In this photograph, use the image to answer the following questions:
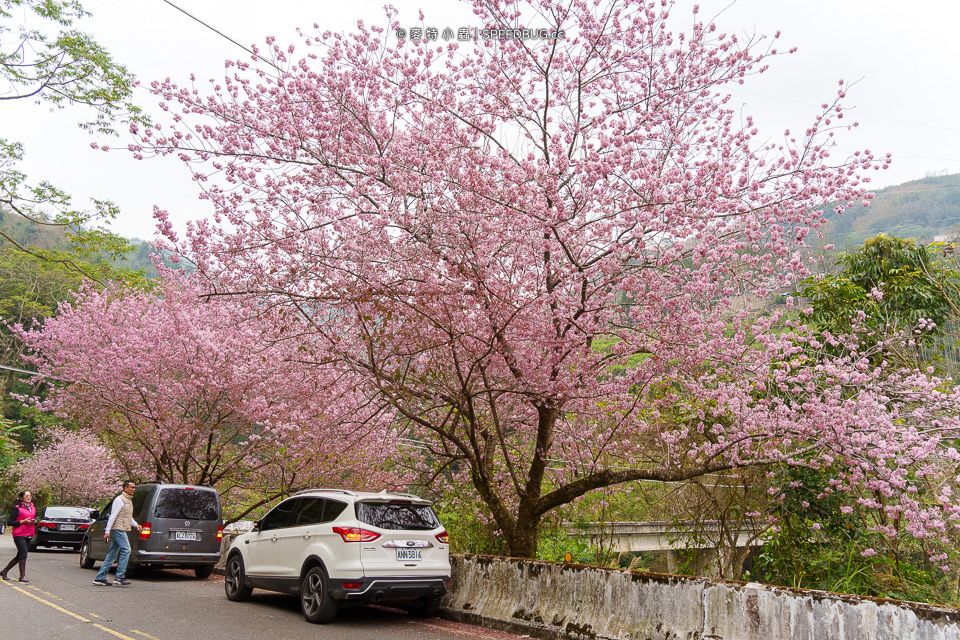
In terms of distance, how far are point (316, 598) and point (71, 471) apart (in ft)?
133

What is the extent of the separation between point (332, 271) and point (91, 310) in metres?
13.4

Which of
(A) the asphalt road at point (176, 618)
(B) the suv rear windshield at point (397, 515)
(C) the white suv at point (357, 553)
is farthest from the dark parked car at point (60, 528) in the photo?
(B) the suv rear windshield at point (397, 515)

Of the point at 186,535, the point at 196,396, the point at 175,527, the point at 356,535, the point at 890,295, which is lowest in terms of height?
the point at 186,535

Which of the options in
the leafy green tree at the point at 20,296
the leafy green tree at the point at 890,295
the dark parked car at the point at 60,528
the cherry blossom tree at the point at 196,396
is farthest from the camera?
the leafy green tree at the point at 20,296

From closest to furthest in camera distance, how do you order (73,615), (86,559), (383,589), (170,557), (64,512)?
(383,589) < (73,615) < (170,557) < (86,559) < (64,512)

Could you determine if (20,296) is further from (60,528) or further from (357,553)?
(357,553)

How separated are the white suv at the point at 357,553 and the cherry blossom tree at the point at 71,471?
3386cm

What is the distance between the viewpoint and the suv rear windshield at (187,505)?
13.0 meters

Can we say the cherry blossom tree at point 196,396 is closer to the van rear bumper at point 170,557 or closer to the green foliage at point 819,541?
the van rear bumper at point 170,557

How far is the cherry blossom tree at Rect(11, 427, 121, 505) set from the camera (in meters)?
39.2

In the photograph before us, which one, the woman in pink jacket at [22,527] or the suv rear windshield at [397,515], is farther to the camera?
the woman in pink jacket at [22,527]

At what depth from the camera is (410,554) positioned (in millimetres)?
8266

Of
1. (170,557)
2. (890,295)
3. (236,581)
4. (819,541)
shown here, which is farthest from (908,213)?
(236,581)

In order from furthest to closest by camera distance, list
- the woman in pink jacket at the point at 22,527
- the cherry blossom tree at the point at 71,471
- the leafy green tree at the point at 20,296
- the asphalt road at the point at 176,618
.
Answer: the leafy green tree at the point at 20,296 → the cherry blossom tree at the point at 71,471 → the woman in pink jacket at the point at 22,527 → the asphalt road at the point at 176,618
